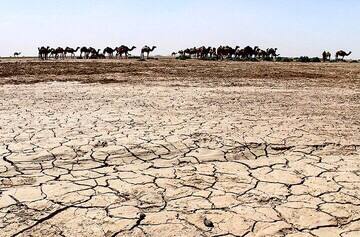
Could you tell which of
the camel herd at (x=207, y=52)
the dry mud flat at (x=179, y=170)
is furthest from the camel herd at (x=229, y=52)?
the dry mud flat at (x=179, y=170)

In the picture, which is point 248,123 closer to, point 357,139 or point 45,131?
point 357,139

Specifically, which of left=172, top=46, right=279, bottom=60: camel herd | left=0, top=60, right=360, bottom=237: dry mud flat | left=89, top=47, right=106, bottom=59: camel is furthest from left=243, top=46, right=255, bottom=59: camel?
left=0, top=60, right=360, bottom=237: dry mud flat

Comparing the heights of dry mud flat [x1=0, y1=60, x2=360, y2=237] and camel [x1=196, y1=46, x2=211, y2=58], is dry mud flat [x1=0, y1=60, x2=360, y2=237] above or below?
below

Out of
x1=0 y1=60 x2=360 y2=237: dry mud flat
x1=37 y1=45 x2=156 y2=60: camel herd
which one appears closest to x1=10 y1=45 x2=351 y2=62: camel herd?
x1=37 y1=45 x2=156 y2=60: camel herd

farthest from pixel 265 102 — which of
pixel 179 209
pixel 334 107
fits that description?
pixel 179 209

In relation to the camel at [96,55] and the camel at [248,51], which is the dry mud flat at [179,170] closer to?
the camel at [248,51]

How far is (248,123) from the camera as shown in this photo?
6.73 metres

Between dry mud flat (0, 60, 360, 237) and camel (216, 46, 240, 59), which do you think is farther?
camel (216, 46, 240, 59)

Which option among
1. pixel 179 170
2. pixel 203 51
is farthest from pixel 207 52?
pixel 179 170

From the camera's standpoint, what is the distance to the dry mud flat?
312cm

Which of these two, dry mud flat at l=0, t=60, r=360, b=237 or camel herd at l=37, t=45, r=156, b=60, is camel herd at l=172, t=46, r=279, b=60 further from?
dry mud flat at l=0, t=60, r=360, b=237

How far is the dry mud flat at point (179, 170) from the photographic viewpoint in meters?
3.12

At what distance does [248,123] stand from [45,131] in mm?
3285

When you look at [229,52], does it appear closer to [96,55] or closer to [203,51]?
[203,51]
